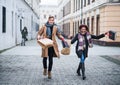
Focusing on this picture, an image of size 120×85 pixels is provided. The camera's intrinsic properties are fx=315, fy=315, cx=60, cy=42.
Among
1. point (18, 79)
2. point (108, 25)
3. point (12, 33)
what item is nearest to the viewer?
point (18, 79)

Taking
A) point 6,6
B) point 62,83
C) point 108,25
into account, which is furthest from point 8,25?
point 62,83

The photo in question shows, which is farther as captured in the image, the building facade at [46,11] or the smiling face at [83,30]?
the building facade at [46,11]

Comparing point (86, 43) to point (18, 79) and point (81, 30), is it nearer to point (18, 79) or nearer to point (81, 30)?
point (81, 30)

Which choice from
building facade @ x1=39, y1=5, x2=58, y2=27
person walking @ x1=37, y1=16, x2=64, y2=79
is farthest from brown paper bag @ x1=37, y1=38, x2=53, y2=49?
building facade @ x1=39, y1=5, x2=58, y2=27

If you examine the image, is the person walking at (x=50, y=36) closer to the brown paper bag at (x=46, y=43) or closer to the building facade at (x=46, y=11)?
the brown paper bag at (x=46, y=43)

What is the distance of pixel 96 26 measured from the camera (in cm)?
3011

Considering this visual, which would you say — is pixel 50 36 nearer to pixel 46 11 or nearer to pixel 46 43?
pixel 46 43

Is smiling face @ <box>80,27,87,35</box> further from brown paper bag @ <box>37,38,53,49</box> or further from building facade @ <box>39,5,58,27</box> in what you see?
building facade @ <box>39,5,58,27</box>

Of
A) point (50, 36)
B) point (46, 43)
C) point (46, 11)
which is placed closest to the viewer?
point (46, 43)

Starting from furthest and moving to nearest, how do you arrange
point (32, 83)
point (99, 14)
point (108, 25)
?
point (99, 14) < point (108, 25) < point (32, 83)

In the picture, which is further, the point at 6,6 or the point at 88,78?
the point at 6,6

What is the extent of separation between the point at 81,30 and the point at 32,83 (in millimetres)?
2253

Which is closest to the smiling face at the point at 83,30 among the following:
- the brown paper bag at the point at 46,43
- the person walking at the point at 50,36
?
the person walking at the point at 50,36

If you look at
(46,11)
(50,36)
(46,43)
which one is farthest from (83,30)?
(46,11)
